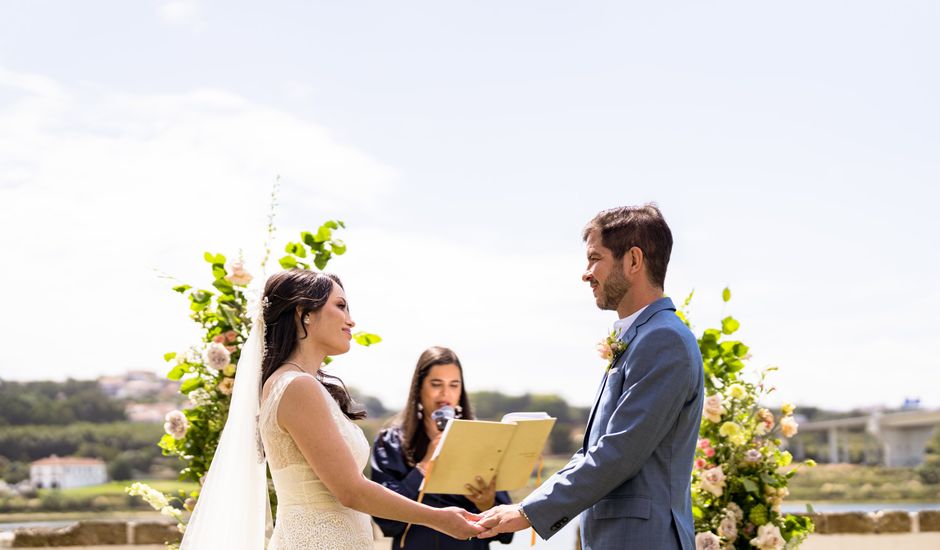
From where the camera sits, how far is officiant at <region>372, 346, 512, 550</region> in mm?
4258

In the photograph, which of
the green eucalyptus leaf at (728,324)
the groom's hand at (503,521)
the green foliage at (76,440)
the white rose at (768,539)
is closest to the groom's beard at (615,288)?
the groom's hand at (503,521)

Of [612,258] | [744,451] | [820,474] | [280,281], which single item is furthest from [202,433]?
[820,474]

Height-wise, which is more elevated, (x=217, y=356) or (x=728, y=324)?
(x=728, y=324)

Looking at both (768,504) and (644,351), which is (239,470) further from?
(768,504)

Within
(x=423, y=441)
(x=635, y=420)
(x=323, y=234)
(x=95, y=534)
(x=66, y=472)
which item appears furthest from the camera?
(x=66, y=472)

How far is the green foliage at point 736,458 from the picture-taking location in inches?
169

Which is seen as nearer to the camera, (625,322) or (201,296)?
(625,322)

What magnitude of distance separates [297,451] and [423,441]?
182cm

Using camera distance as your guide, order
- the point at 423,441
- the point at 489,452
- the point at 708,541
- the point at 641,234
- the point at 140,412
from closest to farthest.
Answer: the point at 641,234 < the point at 489,452 < the point at 708,541 < the point at 423,441 < the point at 140,412

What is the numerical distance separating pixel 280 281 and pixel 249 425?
51 centimetres

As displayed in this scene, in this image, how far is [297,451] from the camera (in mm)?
2883

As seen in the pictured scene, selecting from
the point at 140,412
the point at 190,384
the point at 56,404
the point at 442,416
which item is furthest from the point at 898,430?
the point at 190,384

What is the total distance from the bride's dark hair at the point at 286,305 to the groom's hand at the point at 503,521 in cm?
58

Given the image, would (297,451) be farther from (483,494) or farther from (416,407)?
(416,407)
